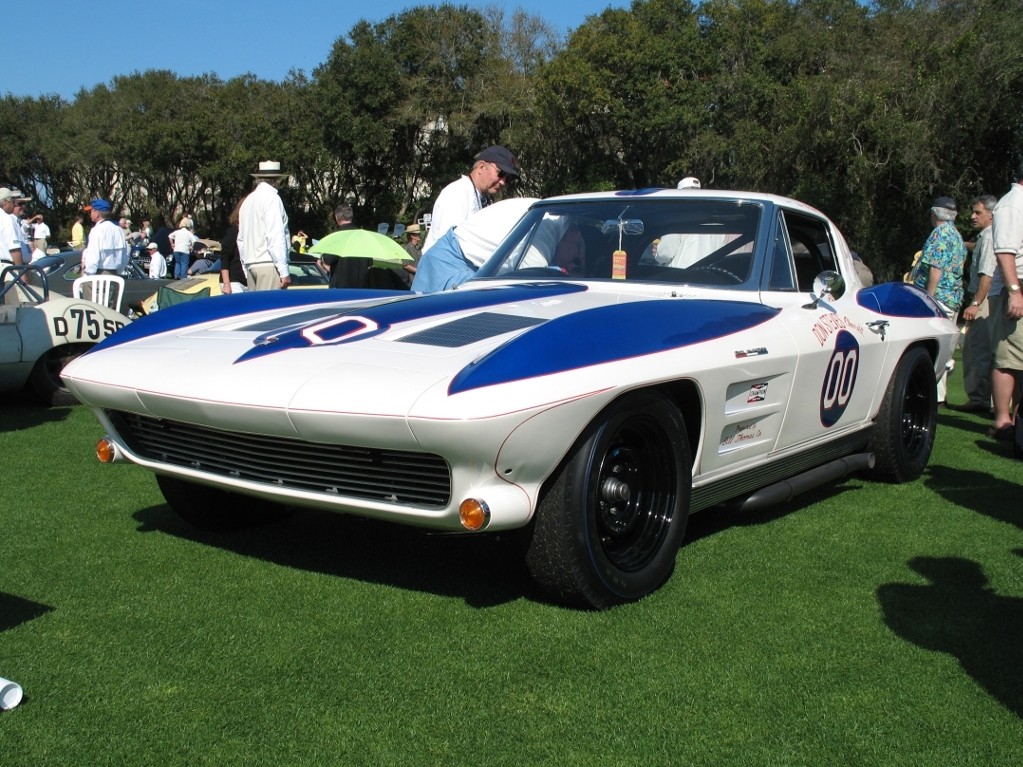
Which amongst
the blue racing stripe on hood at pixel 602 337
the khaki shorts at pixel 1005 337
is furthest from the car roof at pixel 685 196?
the khaki shorts at pixel 1005 337

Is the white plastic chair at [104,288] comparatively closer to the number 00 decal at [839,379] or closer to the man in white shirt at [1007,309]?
the number 00 decal at [839,379]

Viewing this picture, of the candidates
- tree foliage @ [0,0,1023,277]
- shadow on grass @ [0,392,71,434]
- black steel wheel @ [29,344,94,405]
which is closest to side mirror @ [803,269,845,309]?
shadow on grass @ [0,392,71,434]

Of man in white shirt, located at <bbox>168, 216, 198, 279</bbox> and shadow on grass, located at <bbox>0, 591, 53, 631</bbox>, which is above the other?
shadow on grass, located at <bbox>0, 591, 53, 631</bbox>

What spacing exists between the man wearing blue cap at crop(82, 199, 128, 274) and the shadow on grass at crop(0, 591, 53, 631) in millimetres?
7600

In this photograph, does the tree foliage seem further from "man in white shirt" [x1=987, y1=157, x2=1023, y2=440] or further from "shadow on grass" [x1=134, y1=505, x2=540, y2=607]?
"shadow on grass" [x1=134, y1=505, x2=540, y2=607]

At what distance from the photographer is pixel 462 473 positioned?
3010 millimetres

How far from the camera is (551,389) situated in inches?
119

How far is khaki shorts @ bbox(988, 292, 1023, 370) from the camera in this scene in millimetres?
6625

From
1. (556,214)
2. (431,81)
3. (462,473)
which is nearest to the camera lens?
(462,473)

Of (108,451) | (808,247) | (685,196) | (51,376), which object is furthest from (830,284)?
(51,376)

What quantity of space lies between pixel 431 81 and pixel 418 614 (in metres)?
41.3

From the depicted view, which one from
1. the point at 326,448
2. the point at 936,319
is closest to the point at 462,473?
the point at 326,448

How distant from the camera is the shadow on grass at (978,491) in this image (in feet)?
16.1

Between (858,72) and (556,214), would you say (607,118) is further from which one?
(556,214)
